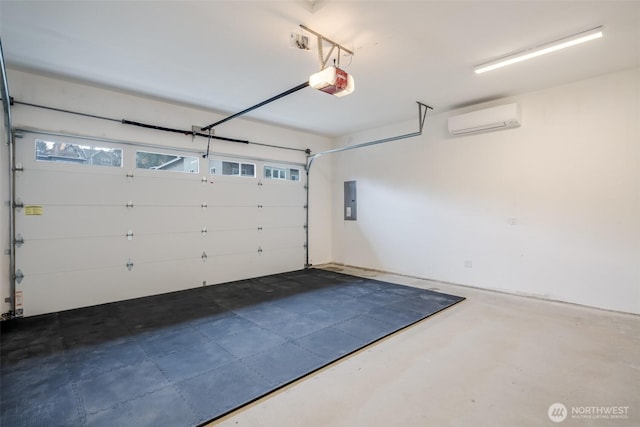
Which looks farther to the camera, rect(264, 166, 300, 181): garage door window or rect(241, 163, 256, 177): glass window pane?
rect(264, 166, 300, 181): garage door window

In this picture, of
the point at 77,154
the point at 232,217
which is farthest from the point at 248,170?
the point at 77,154

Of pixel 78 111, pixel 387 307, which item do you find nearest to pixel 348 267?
pixel 387 307

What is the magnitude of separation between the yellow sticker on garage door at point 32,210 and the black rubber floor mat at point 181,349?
131cm

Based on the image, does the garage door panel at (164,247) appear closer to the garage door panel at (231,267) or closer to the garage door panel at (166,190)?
the garage door panel at (231,267)

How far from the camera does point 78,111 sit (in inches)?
162

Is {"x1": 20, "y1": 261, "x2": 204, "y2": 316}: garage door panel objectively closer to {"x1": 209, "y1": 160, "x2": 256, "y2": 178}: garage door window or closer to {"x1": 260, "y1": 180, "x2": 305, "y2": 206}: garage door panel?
{"x1": 209, "y1": 160, "x2": 256, "y2": 178}: garage door window

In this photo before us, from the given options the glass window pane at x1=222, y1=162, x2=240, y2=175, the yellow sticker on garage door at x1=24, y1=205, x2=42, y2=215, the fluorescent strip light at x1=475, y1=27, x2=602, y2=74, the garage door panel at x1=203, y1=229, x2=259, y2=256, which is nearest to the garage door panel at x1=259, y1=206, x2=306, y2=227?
the garage door panel at x1=203, y1=229, x2=259, y2=256

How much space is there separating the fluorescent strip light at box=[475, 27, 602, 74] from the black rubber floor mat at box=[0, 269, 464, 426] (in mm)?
3108

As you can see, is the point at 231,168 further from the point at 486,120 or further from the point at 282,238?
the point at 486,120

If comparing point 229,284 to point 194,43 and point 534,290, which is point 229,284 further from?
point 534,290

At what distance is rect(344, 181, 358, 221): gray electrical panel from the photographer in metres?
7.04

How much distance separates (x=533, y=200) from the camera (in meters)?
4.52

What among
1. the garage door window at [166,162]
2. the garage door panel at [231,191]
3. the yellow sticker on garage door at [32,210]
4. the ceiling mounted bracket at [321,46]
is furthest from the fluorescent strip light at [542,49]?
the yellow sticker on garage door at [32,210]

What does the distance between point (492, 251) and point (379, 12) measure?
402 centimetres
